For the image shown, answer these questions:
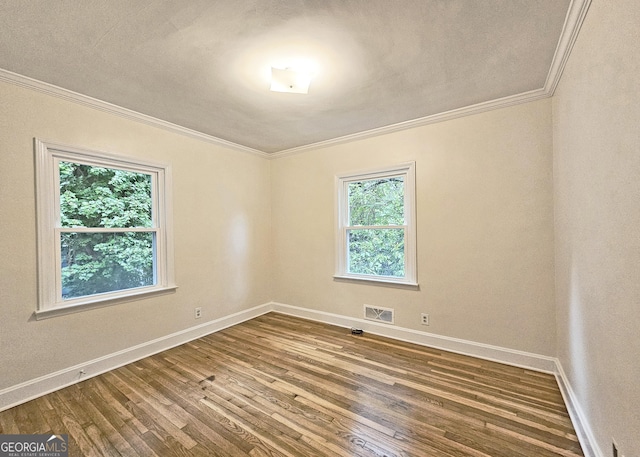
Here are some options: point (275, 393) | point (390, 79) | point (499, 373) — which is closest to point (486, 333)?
point (499, 373)

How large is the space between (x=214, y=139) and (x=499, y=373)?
4.07m

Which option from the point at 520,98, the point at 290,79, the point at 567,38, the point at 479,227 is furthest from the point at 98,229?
the point at 520,98

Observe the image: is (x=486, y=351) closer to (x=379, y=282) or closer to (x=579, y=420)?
(x=579, y=420)

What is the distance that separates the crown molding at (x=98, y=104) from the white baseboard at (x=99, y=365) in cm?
236

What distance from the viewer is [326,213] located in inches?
152

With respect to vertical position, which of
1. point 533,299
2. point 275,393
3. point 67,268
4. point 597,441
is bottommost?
point 275,393

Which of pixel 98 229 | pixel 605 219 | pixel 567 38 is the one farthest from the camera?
Answer: pixel 98 229

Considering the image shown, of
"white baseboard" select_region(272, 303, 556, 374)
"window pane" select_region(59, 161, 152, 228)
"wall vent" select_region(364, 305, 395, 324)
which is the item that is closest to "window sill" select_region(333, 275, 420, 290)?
"wall vent" select_region(364, 305, 395, 324)

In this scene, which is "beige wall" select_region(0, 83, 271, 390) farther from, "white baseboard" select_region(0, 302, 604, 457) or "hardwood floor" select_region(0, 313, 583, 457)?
"hardwood floor" select_region(0, 313, 583, 457)

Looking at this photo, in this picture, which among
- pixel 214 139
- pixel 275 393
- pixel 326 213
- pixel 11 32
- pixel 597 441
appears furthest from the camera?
pixel 326 213

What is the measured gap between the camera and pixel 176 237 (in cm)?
321

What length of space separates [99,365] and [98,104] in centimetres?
244

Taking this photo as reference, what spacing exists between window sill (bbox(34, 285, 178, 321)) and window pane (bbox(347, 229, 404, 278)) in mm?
2299

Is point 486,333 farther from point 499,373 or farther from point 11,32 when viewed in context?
point 11,32
